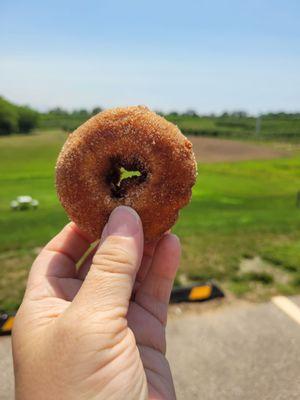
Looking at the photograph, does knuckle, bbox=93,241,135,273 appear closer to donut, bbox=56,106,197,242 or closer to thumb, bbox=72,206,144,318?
thumb, bbox=72,206,144,318

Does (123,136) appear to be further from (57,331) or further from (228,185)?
(228,185)

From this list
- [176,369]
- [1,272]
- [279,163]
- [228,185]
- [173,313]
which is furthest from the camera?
[279,163]

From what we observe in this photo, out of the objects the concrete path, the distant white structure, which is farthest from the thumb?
the distant white structure

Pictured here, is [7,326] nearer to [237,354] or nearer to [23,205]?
[237,354]

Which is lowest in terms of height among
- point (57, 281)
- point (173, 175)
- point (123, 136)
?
point (57, 281)

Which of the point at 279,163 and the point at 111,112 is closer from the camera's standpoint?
the point at 111,112

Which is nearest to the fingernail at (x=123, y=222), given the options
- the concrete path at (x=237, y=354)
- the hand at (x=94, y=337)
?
the hand at (x=94, y=337)

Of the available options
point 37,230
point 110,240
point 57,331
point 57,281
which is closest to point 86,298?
point 57,331
